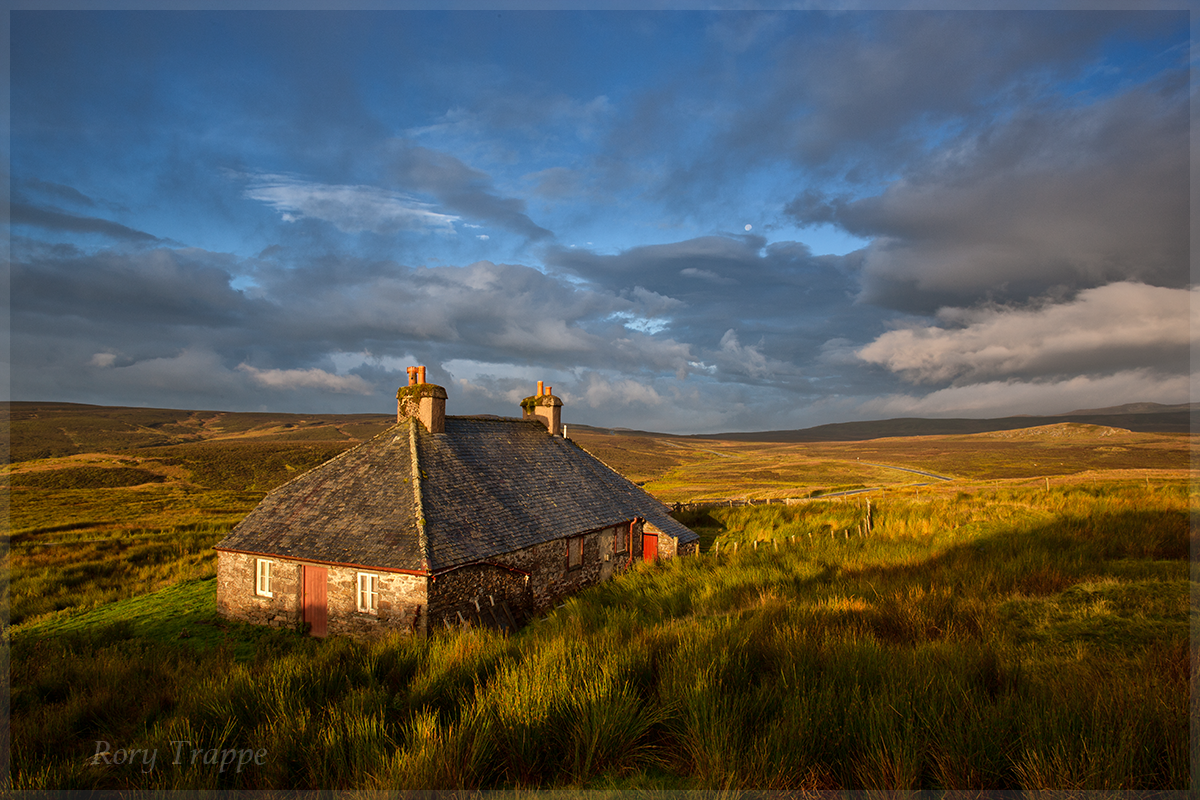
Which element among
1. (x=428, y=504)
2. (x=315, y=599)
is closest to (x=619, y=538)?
(x=428, y=504)

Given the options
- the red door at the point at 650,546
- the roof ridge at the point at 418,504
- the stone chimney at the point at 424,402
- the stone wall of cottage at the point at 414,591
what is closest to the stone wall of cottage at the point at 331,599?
the stone wall of cottage at the point at 414,591

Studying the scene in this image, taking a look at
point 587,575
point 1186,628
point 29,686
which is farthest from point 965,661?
point 587,575

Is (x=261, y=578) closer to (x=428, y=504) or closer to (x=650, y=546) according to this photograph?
(x=428, y=504)

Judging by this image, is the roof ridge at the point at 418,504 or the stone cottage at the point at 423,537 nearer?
the roof ridge at the point at 418,504

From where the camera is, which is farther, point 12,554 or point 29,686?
point 12,554

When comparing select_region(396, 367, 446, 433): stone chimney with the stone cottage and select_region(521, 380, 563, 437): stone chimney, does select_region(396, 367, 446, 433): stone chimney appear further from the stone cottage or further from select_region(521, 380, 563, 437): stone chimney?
select_region(521, 380, 563, 437): stone chimney

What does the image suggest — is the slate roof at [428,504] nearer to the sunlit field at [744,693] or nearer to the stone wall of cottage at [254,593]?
the stone wall of cottage at [254,593]

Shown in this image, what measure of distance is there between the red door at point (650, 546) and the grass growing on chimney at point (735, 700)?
12.9m

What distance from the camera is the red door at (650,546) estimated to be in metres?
22.0

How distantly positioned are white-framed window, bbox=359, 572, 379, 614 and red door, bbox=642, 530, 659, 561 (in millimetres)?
11521

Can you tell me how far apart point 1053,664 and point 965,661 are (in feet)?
2.90

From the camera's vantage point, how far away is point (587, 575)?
61.8 ft

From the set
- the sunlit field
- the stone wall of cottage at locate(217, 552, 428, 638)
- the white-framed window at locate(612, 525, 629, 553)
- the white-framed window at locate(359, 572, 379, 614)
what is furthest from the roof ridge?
the white-framed window at locate(612, 525, 629, 553)

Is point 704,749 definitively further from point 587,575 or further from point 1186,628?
point 587,575
